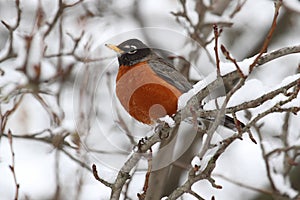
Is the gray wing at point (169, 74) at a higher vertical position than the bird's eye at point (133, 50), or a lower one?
lower

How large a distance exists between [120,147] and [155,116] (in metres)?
1.13

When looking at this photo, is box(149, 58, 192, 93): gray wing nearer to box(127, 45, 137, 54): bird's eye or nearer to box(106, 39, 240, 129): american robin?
box(106, 39, 240, 129): american robin

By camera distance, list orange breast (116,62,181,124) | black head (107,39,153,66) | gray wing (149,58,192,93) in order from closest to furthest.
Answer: orange breast (116,62,181,124) → gray wing (149,58,192,93) → black head (107,39,153,66)

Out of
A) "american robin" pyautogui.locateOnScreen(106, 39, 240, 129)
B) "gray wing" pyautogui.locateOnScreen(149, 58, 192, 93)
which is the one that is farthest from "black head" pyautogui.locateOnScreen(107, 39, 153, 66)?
"gray wing" pyautogui.locateOnScreen(149, 58, 192, 93)

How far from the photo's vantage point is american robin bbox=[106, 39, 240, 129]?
391cm

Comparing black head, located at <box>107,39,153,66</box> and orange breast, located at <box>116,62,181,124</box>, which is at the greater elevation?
black head, located at <box>107,39,153,66</box>

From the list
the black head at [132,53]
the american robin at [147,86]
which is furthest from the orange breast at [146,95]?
the black head at [132,53]

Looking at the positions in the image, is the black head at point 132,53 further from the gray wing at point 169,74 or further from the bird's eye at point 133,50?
the gray wing at point 169,74

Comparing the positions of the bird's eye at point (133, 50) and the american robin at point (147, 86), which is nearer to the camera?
the american robin at point (147, 86)

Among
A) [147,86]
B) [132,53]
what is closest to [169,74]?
[147,86]

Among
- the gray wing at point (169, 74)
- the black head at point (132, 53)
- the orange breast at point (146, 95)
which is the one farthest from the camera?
the black head at point (132, 53)

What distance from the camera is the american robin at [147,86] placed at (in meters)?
3.91

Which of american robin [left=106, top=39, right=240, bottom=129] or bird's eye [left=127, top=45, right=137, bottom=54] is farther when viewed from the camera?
bird's eye [left=127, top=45, right=137, bottom=54]

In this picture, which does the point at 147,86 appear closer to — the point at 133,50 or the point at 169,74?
the point at 169,74
